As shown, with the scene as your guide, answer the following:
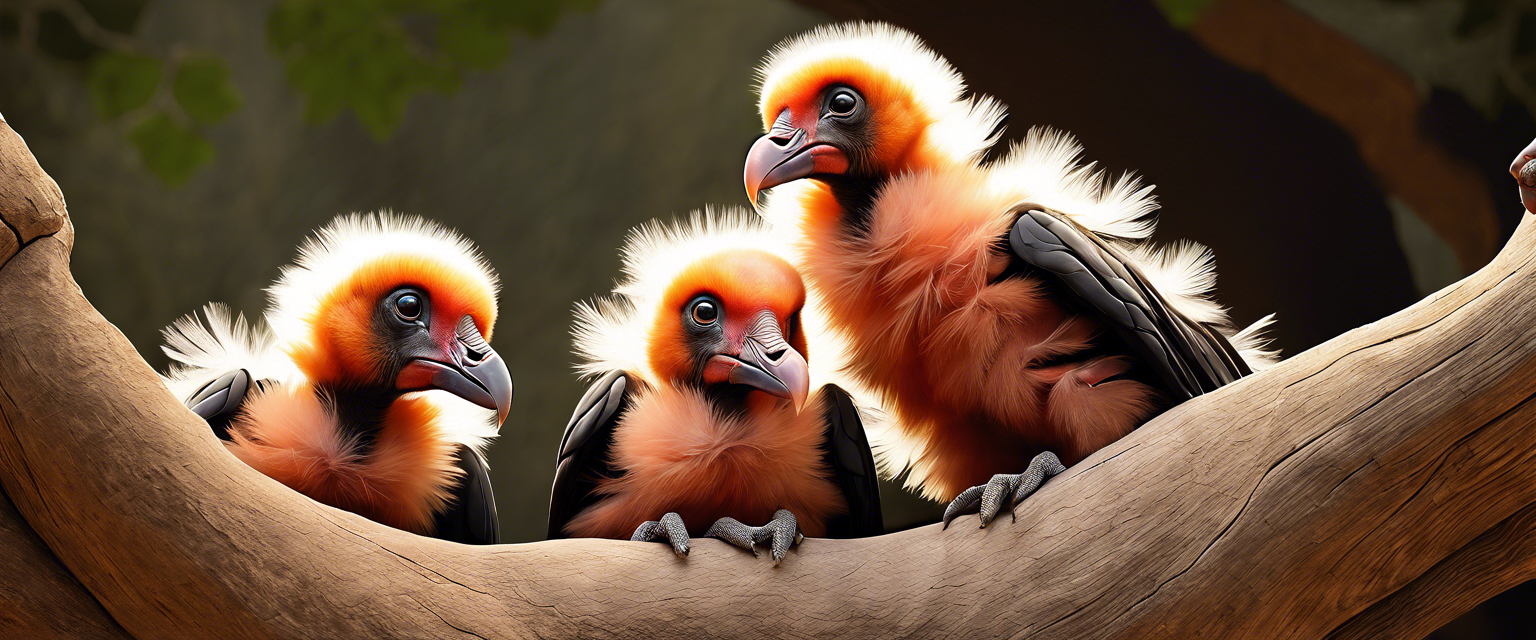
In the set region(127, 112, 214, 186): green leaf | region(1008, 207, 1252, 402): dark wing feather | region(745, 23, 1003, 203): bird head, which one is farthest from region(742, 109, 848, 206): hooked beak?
region(127, 112, 214, 186): green leaf

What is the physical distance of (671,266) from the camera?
1.31 metres

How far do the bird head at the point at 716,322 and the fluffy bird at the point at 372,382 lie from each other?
0.63ft

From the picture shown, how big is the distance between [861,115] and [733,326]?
347 millimetres

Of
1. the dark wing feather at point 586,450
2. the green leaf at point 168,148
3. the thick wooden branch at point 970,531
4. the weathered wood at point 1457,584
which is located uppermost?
the green leaf at point 168,148

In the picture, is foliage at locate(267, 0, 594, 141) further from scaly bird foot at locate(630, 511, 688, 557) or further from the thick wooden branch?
scaly bird foot at locate(630, 511, 688, 557)

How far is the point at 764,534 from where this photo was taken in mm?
1086

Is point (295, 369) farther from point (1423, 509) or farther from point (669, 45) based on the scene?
point (669, 45)

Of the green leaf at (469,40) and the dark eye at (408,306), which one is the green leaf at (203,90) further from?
the dark eye at (408,306)

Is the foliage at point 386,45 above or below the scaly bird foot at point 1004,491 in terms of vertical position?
above

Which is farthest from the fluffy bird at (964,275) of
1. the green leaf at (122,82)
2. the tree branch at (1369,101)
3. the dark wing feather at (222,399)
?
the green leaf at (122,82)

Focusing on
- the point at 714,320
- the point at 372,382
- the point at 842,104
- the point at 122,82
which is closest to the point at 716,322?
the point at 714,320

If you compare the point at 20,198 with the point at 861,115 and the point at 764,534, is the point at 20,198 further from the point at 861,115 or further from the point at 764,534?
the point at 861,115

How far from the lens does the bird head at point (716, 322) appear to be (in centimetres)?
119

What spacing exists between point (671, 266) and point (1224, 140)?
1.62 m
